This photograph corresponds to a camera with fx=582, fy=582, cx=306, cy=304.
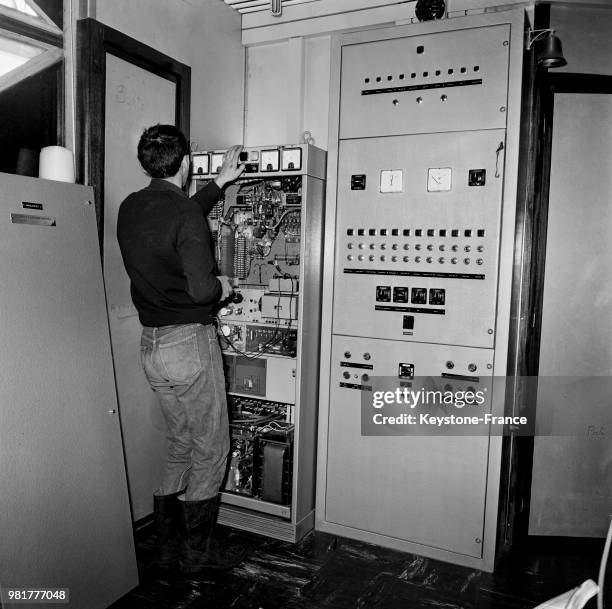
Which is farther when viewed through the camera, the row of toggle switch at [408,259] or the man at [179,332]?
the row of toggle switch at [408,259]

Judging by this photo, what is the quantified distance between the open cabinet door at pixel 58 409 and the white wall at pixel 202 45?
118cm

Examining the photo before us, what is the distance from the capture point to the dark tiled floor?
279 centimetres

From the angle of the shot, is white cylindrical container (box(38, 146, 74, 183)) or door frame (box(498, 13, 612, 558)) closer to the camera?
white cylindrical container (box(38, 146, 74, 183))

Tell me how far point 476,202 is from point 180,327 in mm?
1651

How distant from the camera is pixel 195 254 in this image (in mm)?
2654

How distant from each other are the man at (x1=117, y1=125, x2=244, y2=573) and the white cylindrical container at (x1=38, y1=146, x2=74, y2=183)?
1.09ft

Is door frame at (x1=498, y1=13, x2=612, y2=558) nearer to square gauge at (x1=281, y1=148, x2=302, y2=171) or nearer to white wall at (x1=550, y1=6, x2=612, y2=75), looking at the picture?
white wall at (x1=550, y1=6, x2=612, y2=75)

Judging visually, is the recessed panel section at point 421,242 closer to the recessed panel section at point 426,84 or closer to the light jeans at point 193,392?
the recessed panel section at point 426,84

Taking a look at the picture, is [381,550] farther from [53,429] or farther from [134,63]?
[134,63]

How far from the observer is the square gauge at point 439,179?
311cm

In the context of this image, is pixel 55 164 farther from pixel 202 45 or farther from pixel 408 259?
pixel 408 259

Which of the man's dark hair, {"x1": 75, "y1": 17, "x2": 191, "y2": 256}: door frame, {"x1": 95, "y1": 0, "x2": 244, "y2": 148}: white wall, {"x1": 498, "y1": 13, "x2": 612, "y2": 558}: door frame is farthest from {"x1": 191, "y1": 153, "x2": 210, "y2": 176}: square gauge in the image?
{"x1": 498, "y1": 13, "x2": 612, "y2": 558}: door frame

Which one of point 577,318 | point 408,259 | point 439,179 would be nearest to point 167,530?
point 408,259

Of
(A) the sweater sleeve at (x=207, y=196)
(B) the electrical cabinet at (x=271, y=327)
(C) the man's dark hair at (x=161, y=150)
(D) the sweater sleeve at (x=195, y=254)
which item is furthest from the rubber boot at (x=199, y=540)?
(C) the man's dark hair at (x=161, y=150)
